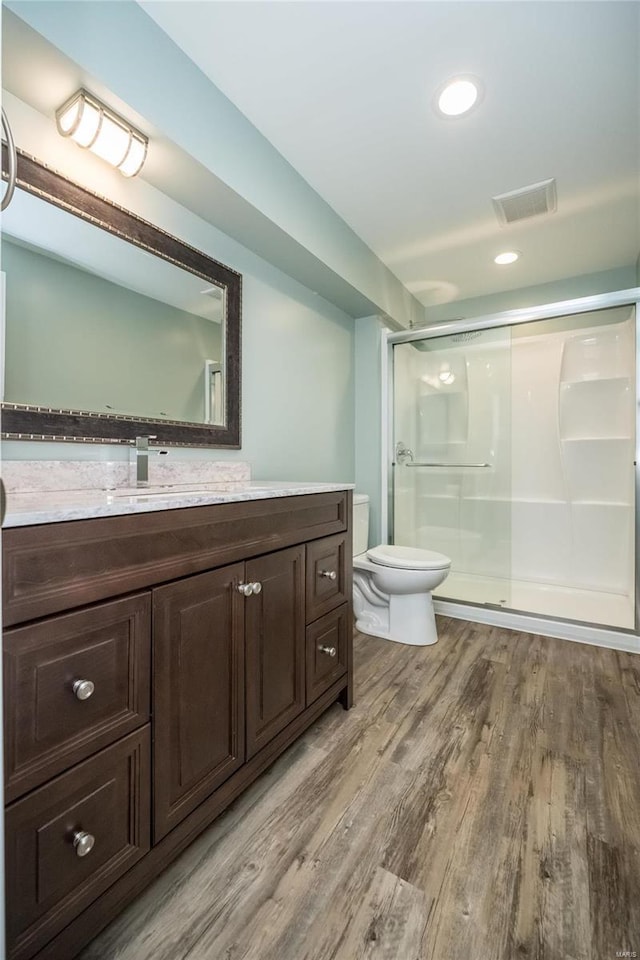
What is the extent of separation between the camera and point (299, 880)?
101 cm

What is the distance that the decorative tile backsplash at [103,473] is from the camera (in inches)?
45.1

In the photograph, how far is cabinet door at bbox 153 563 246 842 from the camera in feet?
3.06

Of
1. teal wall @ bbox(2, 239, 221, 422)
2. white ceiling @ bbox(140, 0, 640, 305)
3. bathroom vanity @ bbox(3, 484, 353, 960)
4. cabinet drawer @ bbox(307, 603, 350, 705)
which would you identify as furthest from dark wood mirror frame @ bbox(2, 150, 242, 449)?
cabinet drawer @ bbox(307, 603, 350, 705)

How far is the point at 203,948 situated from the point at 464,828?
70 cm

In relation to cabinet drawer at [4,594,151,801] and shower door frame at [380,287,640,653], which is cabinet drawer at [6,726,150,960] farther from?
shower door frame at [380,287,640,653]

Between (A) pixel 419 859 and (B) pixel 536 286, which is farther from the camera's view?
(B) pixel 536 286

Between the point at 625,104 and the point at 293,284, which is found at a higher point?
the point at 625,104

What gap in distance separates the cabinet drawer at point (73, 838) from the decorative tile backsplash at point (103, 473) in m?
0.73

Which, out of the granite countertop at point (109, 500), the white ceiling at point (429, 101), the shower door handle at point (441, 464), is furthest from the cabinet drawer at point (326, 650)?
the white ceiling at point (429, 101)

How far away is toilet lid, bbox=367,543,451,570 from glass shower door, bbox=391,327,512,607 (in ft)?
1.89

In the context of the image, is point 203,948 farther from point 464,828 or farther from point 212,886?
point 464,828

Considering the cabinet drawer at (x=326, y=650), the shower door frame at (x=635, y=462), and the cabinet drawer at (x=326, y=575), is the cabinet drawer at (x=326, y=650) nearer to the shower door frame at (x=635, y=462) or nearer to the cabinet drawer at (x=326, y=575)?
the cabinet drawer at (x=326, y=575)

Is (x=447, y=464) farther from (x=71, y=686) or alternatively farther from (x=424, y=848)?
(x=71, y=686)

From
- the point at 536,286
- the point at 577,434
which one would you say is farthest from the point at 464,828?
the point at 536,286
